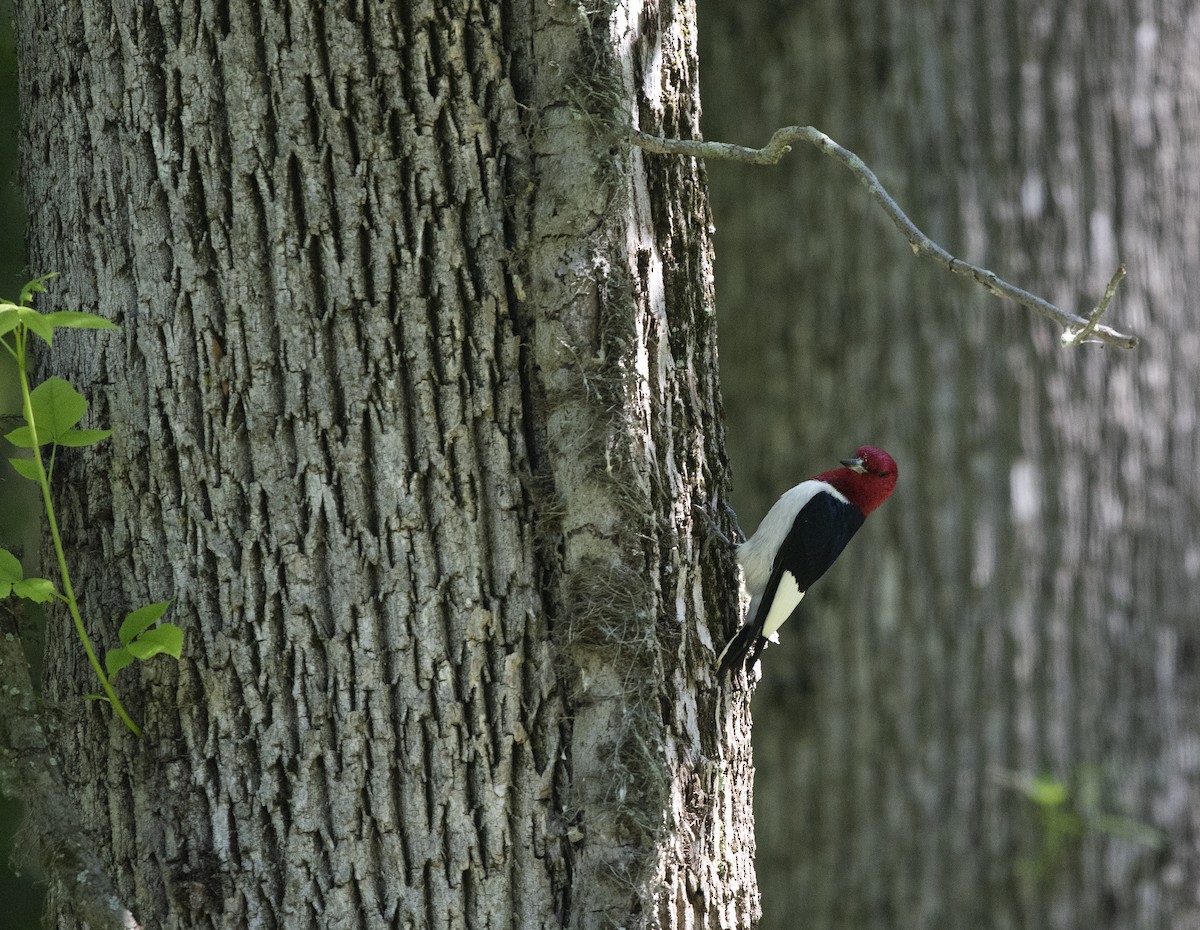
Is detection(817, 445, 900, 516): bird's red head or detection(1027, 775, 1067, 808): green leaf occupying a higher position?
detection(817, 445, 900, 516): bird's red head

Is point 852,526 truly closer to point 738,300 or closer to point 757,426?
point 757,426

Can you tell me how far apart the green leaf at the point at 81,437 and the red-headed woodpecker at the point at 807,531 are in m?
1.49

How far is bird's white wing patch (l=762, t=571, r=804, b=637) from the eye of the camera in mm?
2863

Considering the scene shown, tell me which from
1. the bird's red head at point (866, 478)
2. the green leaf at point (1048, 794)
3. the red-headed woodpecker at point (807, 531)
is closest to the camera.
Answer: the red-headed woodpecker at point (807, 531)

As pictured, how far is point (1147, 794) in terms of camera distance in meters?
3.68

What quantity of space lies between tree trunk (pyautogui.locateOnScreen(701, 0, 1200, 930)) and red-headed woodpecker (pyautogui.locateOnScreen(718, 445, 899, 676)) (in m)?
0.47

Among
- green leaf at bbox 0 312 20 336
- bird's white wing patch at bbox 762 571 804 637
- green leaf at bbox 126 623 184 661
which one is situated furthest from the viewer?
bird's white wing patch at bbox 762 571 804 637

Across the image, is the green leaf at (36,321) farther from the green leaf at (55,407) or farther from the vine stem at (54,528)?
the green leaf at (55,407)

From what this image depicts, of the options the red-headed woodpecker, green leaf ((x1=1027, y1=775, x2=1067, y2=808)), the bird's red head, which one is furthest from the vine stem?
green leaf ((x1=1027, y1=775, x2=1067, y2=808))

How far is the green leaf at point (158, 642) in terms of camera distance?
1.67m

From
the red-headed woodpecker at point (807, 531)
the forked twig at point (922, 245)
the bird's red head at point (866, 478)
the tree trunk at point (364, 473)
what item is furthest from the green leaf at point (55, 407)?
the bird's red head at point (866, 478)

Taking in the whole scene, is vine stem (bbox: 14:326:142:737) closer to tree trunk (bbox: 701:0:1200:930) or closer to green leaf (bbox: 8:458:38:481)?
green leaf (bbox: 8:458:38:481)

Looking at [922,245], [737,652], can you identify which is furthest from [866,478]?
[922,245]

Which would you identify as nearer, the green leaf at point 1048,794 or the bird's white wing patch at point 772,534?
the bird's white wing patch at point 772,534
